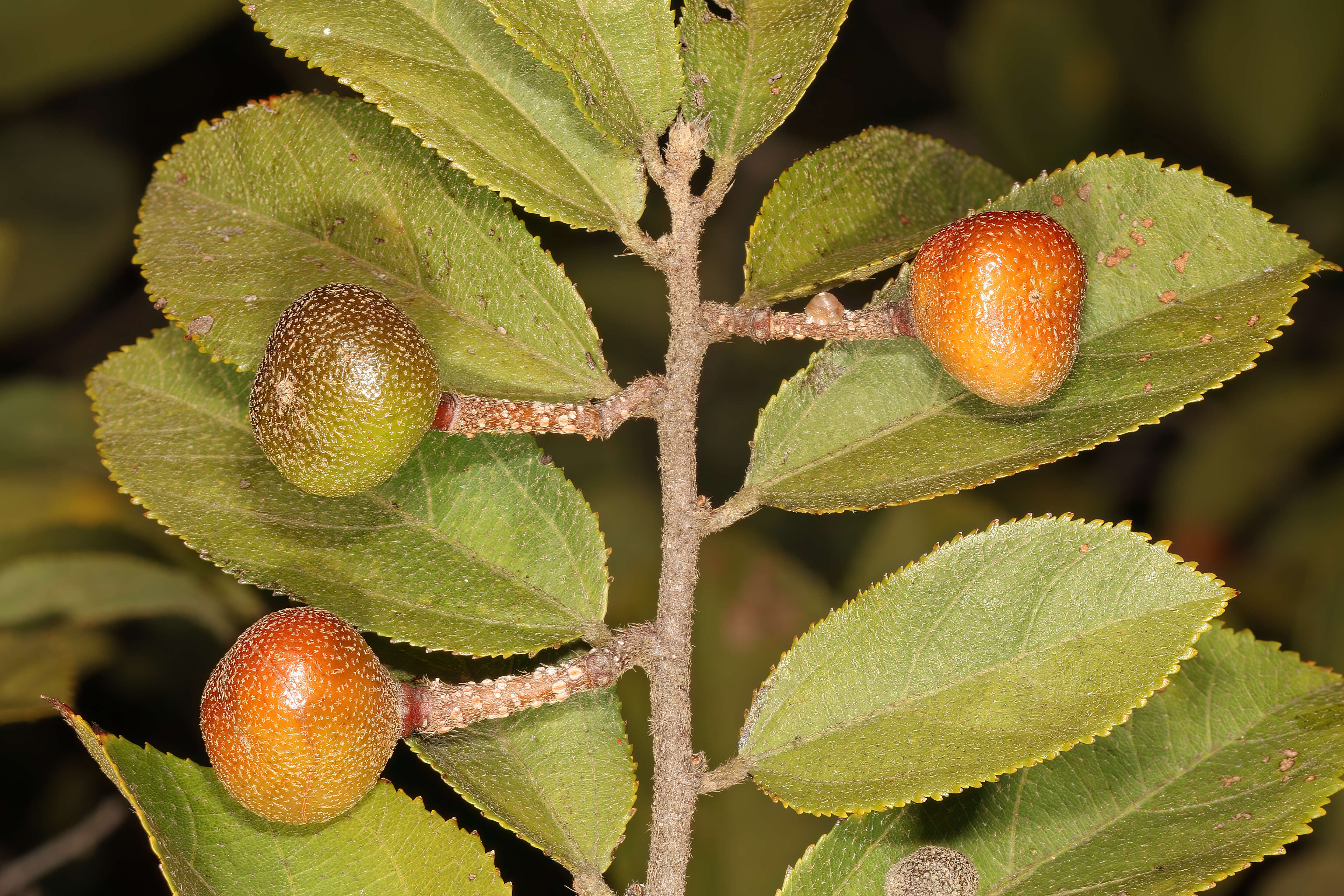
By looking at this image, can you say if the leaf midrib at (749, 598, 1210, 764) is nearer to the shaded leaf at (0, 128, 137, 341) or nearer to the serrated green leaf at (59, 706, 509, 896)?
the serrated green leaf at (59, 706, 509, 896)

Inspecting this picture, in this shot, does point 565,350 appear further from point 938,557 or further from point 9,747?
point 9,747

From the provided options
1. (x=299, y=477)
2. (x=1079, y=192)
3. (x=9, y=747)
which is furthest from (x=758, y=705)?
(x=9, y=747)

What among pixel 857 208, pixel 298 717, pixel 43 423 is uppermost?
pixel 857 208

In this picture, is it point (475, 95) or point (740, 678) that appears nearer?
point (475, 95)

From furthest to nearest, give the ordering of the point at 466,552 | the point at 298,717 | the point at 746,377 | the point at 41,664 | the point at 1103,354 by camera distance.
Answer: the point at 746,377, the point at 41,664, the point at 466,552, the point at 1103,354, the point at 298,717

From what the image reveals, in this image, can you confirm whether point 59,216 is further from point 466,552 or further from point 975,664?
point 975,664

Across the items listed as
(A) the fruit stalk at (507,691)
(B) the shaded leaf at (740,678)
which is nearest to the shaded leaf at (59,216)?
(B) the shaded leaf at (740,678)

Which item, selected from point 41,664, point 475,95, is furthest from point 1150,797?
point 41,664
